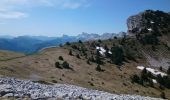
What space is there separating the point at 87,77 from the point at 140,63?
5537 centimetres

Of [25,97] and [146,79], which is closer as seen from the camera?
[25,97]

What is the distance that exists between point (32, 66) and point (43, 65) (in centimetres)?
557

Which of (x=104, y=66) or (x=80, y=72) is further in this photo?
(x=104, y=66)

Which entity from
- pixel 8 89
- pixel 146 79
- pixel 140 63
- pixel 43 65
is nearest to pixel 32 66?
pixel 43 65

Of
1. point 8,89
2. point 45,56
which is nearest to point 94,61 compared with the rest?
point 45,56

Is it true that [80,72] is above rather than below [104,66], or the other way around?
above

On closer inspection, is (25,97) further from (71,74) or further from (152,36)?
(152,36)

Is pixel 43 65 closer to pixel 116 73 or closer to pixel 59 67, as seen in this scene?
pixel 59 67

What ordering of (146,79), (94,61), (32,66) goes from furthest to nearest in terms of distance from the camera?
(94,61) < (146,79) < (32,66)

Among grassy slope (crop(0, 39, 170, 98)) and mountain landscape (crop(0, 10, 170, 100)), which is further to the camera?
grassy slope (crop(0, 39, 170, 98))

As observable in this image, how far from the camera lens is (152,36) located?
179625 mm

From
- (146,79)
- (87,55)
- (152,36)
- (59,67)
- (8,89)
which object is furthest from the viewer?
(152,36)

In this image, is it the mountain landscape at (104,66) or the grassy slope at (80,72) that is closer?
the mountain landscape at (104,66)

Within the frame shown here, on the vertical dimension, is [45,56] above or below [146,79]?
above
